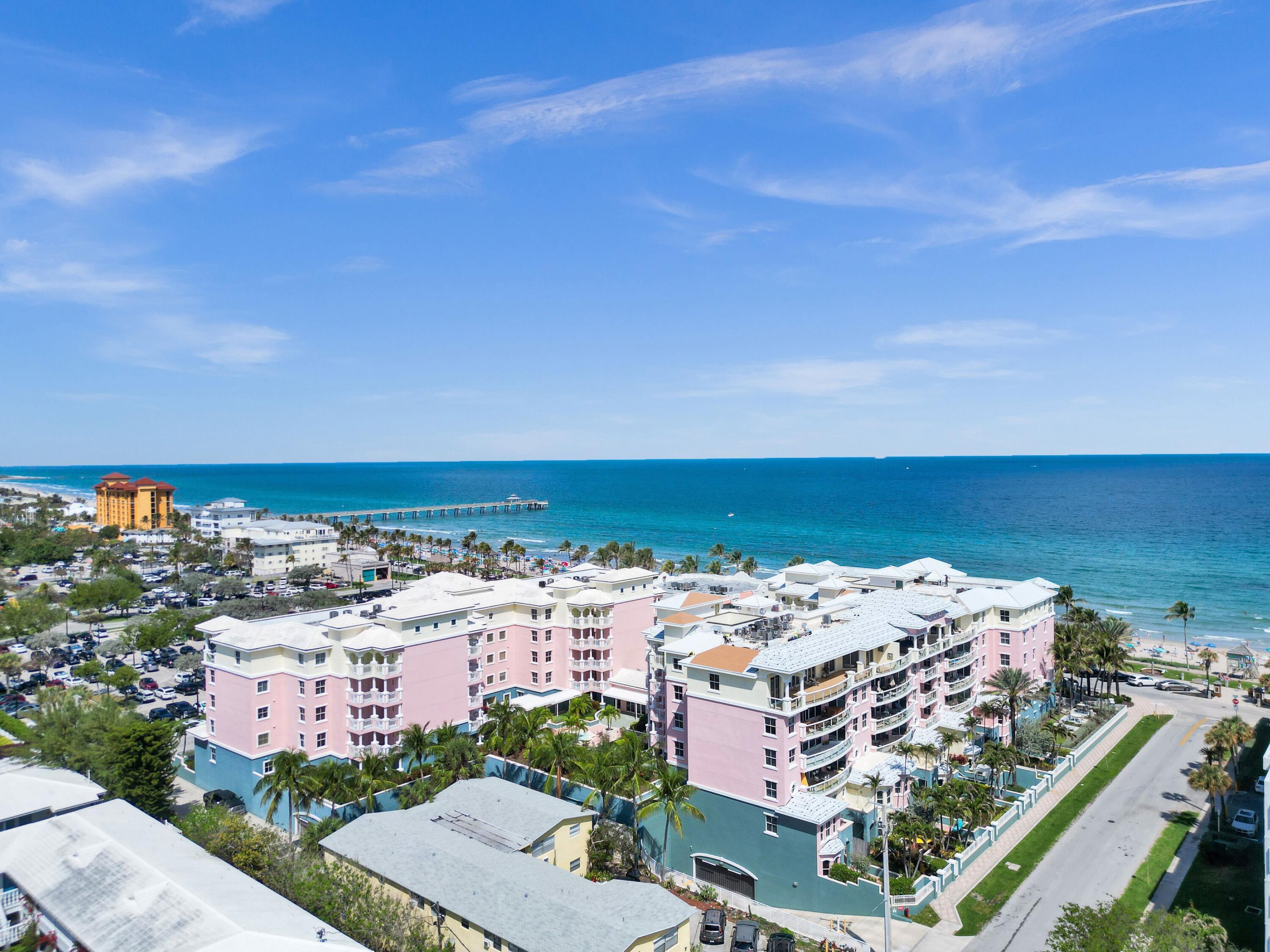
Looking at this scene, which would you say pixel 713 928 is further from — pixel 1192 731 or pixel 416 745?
pixel 1192 731

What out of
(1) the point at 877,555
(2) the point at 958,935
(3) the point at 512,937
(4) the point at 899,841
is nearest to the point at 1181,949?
(2) the point at 958,935

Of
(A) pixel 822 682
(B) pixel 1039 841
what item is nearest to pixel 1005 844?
(B) pixel 1039 841

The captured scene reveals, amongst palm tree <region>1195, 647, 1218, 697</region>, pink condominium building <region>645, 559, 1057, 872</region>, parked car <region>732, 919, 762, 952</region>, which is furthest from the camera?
palm tree <region>1195, 647, 1218, 697</region>

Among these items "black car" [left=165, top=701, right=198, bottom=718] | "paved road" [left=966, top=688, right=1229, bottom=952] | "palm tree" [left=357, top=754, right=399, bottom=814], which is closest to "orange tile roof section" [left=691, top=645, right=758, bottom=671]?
"paved road" [left=966, top=688, right=1229, bottom=952]

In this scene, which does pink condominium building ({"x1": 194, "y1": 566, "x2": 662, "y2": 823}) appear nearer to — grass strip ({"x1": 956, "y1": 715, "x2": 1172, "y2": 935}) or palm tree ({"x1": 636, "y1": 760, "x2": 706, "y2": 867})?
palm tree ({"x1": 636, "y1": 760, "x2": 706, "y2": 867})

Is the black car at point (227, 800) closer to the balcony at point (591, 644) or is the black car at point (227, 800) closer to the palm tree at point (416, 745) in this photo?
the palm tree at point (416, 745)
